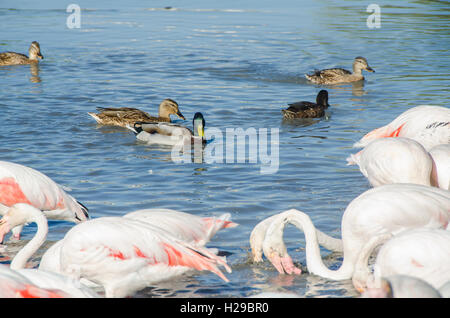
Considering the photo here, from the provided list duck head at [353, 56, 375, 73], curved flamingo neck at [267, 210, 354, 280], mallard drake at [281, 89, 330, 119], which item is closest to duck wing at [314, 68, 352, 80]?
duck head at [353, 56, 375, 73]

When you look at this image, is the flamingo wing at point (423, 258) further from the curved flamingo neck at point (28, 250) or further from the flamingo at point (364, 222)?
the curved flamingo neck at point (28, 250)

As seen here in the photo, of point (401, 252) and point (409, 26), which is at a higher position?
point (409, 26)

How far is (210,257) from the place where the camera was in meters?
5.45

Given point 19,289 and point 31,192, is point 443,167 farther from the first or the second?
point 19,289

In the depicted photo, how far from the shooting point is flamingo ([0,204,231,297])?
532cm

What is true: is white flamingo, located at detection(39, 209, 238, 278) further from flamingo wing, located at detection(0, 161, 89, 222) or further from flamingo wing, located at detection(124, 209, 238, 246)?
flamingo wing, located at detection(0, 161, 89, 222)

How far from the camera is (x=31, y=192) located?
6.80 meters

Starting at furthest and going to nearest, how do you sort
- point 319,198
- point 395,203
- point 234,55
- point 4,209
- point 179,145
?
1. point 234,55
2. point 179,145
3. point 319,198
4. point 4,209
5. point 395,203

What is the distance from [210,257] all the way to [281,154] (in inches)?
199

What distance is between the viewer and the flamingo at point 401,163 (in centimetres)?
682

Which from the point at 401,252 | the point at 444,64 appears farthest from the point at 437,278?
the point at 444,64

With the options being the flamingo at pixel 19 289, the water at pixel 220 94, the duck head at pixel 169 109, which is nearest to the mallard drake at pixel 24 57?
the water at pixel 220 94

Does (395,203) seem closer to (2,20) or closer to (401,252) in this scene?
(401,252)

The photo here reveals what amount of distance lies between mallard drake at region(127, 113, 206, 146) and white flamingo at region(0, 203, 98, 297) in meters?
5.47
